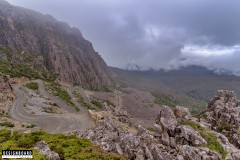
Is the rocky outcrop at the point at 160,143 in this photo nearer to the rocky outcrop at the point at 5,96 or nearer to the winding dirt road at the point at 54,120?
the winding dirt road at the point at 54,120

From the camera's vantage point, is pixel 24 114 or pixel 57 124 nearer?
pixel 57 124

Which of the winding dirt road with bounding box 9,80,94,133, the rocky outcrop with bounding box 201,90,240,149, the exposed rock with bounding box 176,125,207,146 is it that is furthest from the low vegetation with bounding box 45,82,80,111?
the exposed rock with bounding box 176,125,207,146

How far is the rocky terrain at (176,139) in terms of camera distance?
4103cm

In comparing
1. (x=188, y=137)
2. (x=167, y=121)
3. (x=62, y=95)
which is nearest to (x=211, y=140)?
(x=188, y=137)

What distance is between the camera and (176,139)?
164 ft

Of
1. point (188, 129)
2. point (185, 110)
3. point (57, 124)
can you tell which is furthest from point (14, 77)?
point (188, 129)

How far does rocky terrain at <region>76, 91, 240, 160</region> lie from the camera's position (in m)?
41.0

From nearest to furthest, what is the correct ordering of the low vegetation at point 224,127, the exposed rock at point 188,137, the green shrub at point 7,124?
the exposed rock at point 188,137 → the low vegetation at point 224,127 → the green shrub at point 7,124

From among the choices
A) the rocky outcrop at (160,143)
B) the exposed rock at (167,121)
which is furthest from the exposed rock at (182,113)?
the rocky outcrop at (160,143)

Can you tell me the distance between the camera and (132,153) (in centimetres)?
3947

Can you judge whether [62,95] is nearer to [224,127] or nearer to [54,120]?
[54,120]

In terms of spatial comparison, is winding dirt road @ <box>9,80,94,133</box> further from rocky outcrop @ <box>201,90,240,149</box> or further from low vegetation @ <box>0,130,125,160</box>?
rocky outcrop @ <box>201,90,240,149</box>

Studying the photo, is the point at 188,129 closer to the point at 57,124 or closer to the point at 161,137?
the point at 161,137

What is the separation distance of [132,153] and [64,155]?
11.1m
